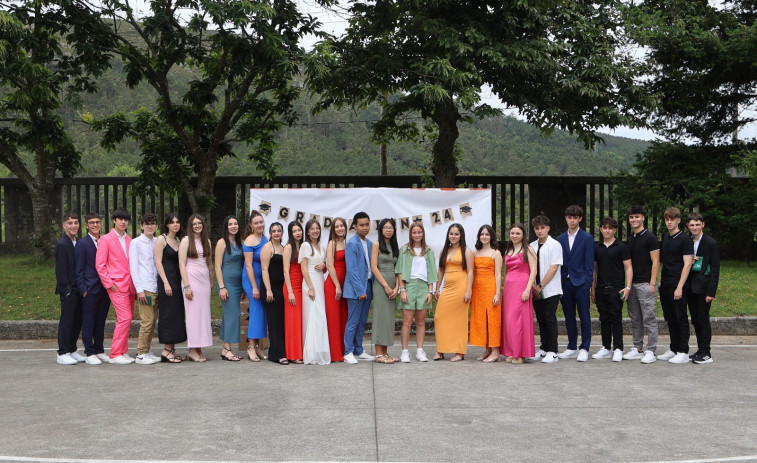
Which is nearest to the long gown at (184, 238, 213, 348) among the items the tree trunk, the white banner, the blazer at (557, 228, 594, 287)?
the white banner

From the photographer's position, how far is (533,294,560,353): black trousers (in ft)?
30.9

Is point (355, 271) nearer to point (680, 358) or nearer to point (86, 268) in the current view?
point (86, 268)

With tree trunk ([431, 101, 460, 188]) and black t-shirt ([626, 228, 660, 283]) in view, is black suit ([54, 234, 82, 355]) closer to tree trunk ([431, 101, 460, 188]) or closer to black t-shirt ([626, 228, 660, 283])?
black t-shirt ([626, 228, 660, 283])

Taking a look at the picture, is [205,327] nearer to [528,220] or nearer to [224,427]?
[224,427]

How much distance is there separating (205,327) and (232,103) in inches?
239

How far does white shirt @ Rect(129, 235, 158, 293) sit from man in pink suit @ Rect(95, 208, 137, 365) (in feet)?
0.37

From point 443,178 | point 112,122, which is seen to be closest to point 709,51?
point 443,178

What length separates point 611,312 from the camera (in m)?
9.44

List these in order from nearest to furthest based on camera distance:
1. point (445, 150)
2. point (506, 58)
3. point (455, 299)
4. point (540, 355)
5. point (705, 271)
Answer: point (705, 271)
point (455, 299)
point (540, 355)
point (506, 58)
point (445, 150)

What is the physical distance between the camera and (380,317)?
938cm

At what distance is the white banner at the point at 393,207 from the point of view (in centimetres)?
1188

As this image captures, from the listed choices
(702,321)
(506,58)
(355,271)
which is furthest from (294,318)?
(506,58)

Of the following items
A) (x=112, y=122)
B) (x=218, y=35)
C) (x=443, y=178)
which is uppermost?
(x=218, y=35)

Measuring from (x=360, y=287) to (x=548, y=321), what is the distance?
7.02 feet
